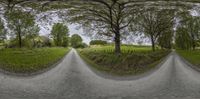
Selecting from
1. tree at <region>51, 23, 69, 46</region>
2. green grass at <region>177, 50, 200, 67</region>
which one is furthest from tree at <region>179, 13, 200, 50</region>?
tree at <region>51, 23, 69, 46</region>

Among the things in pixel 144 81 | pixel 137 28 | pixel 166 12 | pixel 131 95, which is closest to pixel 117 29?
pixel 137 28

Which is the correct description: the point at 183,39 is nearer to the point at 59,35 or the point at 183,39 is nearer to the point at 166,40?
the point at 166,40

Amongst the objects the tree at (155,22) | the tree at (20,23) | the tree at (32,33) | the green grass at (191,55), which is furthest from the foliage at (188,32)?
the tree at (20,23)

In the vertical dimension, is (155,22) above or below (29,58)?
above

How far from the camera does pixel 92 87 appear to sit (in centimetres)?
1157

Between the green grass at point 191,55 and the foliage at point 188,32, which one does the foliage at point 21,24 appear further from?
the green grass at point 191,55

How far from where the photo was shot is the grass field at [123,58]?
1260 cm

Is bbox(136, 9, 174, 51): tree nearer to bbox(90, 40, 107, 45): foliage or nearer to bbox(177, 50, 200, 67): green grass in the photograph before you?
bbox(177, 50, 200, 67): green grass

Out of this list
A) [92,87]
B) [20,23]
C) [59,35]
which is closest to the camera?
[92,87]

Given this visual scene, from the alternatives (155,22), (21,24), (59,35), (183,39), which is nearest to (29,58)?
(21,24)

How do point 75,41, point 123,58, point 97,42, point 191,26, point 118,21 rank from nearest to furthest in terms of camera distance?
point 75,41 → point 123,58 → point 97,42 → point 191,26 → point 118,21

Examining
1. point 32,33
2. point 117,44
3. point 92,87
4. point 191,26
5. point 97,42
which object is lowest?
point 92,87

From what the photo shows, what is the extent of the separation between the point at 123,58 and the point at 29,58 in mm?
4413

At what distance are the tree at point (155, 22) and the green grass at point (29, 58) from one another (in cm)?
434
